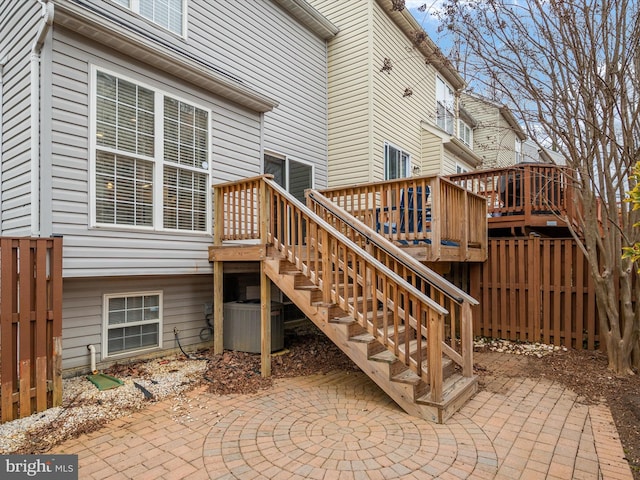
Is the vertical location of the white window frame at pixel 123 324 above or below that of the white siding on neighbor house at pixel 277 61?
below

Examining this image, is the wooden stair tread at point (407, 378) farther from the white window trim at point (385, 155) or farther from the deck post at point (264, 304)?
the white window trim at point (385, 155)

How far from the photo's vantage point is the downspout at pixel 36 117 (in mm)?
4027

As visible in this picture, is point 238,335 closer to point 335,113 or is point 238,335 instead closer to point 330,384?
point 330,384

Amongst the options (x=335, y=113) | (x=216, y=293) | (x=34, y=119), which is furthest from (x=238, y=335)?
(x=335, y=113)

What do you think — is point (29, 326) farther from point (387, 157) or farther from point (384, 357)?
point (387, 157)

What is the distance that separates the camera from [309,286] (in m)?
4.89

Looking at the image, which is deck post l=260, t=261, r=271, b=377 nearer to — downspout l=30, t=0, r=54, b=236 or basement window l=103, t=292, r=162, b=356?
basement window l=103, t=292, r=162, b=356

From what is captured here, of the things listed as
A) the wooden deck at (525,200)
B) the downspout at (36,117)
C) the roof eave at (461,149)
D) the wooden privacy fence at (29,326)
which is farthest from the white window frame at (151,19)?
the roof eave at (461,149)

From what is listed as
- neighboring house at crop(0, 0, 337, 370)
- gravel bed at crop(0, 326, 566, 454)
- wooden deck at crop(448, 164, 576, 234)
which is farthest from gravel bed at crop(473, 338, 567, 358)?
neighboring house at crop(0, 0, 337, 370)

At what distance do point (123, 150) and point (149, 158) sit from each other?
32cm

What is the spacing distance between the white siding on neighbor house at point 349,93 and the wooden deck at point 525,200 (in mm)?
2415

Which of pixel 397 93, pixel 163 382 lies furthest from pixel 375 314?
pixel 397 93

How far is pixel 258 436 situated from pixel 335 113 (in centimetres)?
773

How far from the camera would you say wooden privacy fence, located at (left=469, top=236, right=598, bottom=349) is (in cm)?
623
